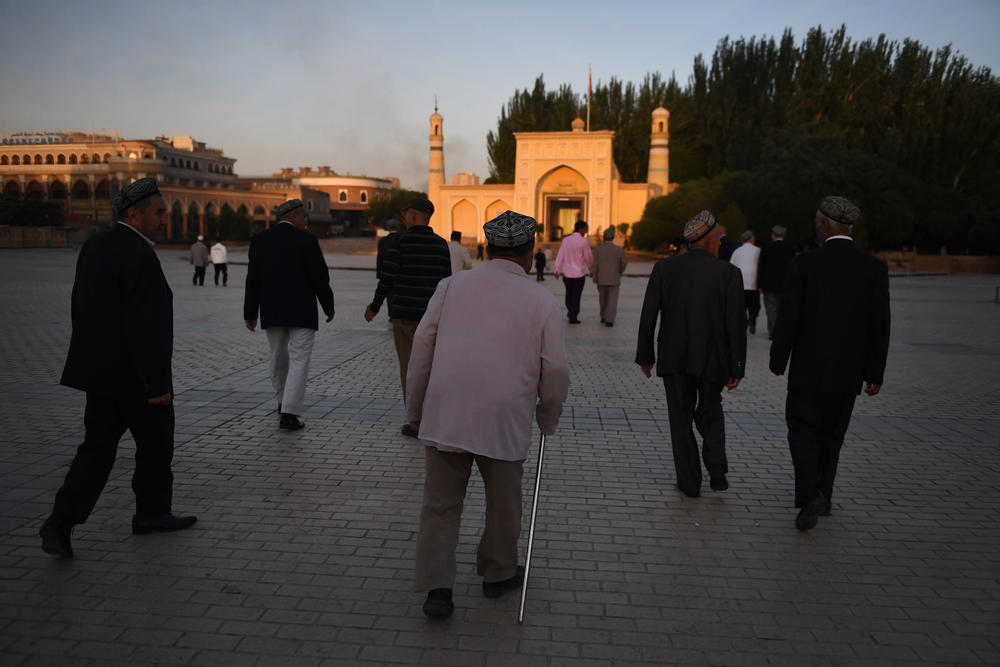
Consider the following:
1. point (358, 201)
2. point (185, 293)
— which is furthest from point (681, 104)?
point (358, 201)

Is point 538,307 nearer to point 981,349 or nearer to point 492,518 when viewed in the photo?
point 492,518

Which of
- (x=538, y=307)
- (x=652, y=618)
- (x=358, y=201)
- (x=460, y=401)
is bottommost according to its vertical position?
(x=652, y=618)

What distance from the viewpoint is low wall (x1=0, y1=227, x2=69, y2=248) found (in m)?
53.8

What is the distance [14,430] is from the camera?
18.9 feet

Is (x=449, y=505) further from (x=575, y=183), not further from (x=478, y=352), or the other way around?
(x=575, y=183)

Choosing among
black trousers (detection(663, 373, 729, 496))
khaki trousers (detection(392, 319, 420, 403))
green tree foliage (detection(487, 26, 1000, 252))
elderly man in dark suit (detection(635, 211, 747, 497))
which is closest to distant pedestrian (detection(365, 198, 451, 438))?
khaki trousers (detection(392, 319, 420, 403))

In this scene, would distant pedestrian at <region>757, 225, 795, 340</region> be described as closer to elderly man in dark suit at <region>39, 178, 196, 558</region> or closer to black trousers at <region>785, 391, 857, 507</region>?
black trousers at <region>785, 391, 857, 507</region>

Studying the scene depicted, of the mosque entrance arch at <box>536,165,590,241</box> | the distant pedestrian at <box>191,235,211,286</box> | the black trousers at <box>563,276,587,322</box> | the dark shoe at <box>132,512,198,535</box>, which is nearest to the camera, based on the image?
the dark shoe at <box>132,512,198,535</box>

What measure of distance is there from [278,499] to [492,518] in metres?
1.82

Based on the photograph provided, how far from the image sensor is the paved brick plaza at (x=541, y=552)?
295 cm

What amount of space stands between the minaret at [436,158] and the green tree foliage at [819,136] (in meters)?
10.3

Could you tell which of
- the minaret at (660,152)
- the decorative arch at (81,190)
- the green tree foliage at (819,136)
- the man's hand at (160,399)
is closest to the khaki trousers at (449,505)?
the man's hand at (160,399)

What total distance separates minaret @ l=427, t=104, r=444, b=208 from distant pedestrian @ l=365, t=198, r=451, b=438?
169ft

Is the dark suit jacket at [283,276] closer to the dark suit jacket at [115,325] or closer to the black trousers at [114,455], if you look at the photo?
the black trousers at [114,455]
